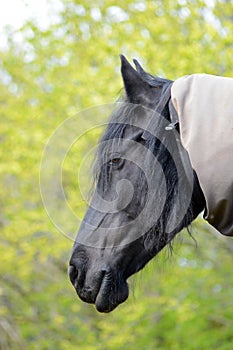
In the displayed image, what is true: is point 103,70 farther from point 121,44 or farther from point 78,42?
point 78,42

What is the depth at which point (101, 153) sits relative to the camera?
274 centimetres

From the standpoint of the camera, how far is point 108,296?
2.59 metres

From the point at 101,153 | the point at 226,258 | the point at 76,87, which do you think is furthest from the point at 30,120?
the point at 101,153

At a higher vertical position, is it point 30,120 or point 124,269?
point 124,269

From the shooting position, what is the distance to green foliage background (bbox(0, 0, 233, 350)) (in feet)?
20.9

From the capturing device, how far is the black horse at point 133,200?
2617 mm

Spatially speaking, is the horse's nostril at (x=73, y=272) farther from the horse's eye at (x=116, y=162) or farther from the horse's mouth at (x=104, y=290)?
the horse's eye at (x=116, y=162)

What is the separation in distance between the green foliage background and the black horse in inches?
129

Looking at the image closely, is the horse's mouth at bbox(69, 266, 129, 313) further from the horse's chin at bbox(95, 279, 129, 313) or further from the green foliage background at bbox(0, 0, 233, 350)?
the green foliage background at bbox(0, 0, 233, 350)

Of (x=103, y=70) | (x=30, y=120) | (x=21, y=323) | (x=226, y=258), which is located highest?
(x=103, y=70)

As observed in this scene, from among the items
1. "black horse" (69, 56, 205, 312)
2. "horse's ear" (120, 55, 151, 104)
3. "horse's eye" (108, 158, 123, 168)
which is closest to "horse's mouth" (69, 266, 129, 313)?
"black horse" (69, 56, 205, 312)

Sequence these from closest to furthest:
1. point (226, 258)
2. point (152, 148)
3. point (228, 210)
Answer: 1. point (228, 210)
2. point (152, 148)
3. point (226, 258)

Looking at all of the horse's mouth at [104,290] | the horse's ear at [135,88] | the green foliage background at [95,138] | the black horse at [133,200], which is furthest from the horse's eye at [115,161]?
the green foliage background at [95,138]

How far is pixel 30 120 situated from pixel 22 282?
111 inches
